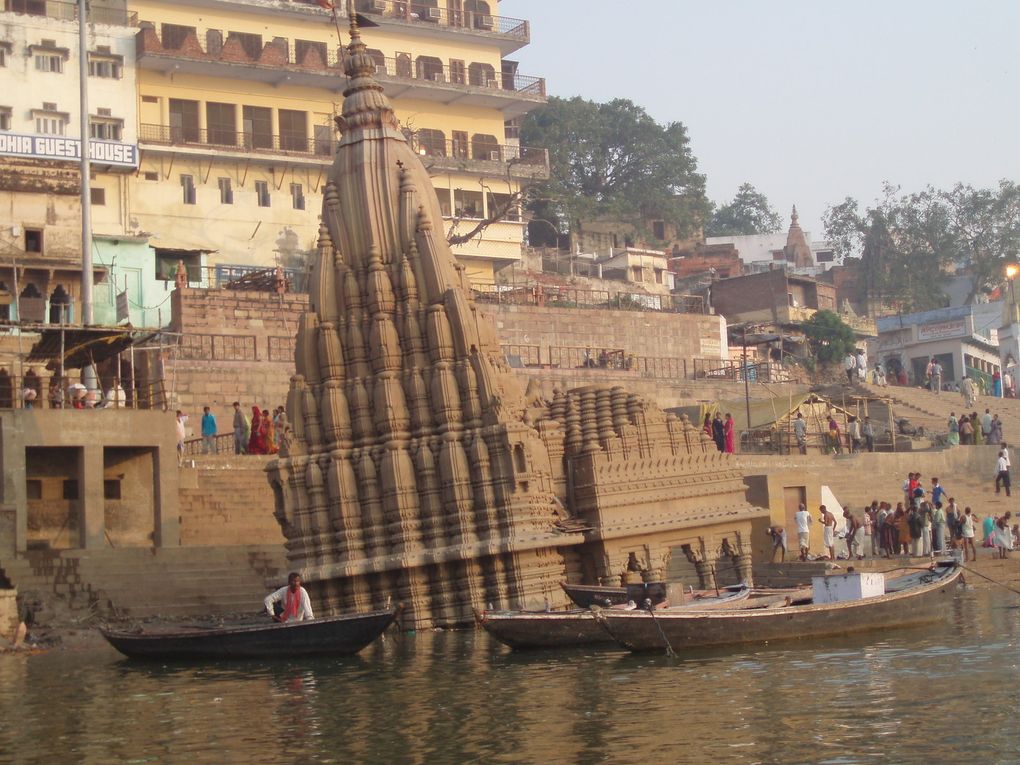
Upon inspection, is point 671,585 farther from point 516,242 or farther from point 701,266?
point 701,266

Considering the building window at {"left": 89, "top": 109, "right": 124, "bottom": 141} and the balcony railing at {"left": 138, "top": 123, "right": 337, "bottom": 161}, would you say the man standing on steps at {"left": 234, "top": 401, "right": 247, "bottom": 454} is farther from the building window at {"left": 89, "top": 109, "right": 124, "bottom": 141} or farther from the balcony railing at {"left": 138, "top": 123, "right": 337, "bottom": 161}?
the balcony railing at {"left": 138, "top": 123, "right": 337, "bottom": 161}

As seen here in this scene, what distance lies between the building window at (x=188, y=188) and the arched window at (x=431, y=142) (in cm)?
878

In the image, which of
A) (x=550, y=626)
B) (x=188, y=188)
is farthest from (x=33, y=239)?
(x=550, y=626)

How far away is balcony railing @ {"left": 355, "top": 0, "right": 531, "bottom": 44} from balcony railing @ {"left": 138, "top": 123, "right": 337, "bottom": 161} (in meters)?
5.86

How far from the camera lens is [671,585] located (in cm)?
2209

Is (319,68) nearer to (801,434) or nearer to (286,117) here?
(286,117)

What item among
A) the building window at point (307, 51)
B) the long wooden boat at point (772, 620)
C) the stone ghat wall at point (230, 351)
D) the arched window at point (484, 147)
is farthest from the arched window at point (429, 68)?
the long wooden boat at point (772, 620)

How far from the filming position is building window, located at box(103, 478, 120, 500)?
32156 millimetres

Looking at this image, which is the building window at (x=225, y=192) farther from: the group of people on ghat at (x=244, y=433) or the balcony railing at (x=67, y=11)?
the group of people on ghat at (x=244, y=433)

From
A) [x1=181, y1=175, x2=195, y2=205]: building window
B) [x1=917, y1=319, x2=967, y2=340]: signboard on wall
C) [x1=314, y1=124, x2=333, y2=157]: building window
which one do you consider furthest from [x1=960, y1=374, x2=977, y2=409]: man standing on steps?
[x1=181, y1=175, x2=195, y2=205]: building window

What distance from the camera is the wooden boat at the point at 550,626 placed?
818 inches

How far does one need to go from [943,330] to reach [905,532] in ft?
110

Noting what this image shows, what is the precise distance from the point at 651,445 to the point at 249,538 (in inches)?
350

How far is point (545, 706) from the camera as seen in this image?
53.7 ft
